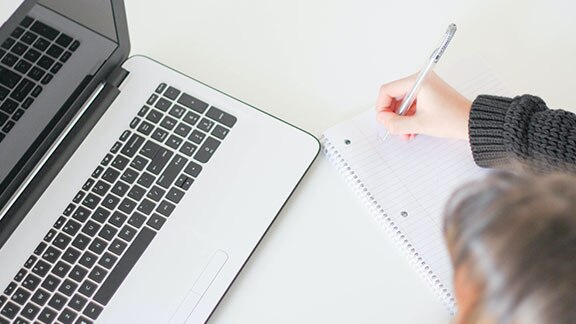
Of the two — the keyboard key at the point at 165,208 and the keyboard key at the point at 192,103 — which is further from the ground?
the keyboard key at the point at 192,103

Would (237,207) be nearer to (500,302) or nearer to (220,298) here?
(220,298)

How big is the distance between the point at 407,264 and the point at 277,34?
1.08 ft

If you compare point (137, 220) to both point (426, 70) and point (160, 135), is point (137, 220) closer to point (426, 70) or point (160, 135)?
point (160, 135)

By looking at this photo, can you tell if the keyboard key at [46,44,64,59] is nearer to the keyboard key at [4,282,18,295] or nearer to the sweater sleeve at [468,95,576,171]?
the keyboard key at [4,282,18,295]

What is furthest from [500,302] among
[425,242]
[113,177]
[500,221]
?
[113,177]

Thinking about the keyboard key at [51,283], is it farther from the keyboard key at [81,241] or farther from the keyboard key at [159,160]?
the keyboard key at [159,160]

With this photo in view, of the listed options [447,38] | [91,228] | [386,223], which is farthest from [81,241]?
[447,38]

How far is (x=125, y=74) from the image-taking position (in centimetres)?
82

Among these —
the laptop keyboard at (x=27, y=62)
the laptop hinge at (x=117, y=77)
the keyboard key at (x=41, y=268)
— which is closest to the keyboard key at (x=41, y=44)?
the laptop keyboard at (x=27, y=62)

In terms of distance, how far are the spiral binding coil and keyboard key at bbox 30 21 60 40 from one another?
0.31m

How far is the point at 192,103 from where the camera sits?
2.65 ft

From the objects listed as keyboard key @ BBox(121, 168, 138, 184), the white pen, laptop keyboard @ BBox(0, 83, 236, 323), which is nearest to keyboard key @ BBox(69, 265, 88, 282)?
laptop keyboard @ BBox(0, 83, 236, 323)

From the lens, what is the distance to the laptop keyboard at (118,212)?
0.71 metres

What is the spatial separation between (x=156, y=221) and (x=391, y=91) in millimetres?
301
